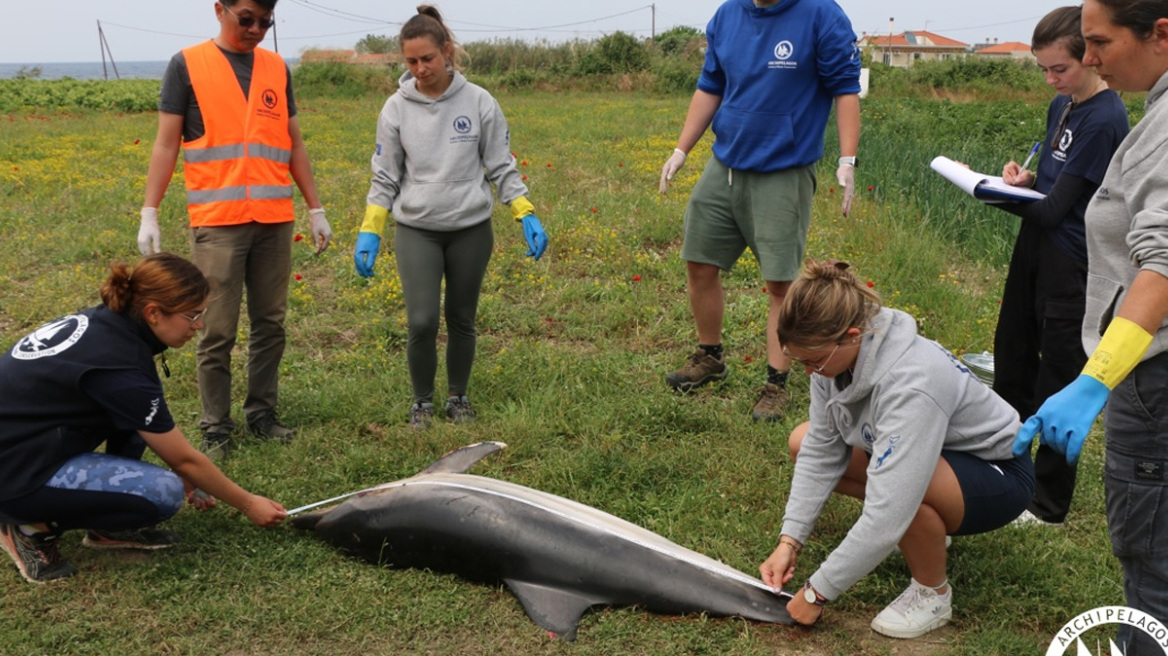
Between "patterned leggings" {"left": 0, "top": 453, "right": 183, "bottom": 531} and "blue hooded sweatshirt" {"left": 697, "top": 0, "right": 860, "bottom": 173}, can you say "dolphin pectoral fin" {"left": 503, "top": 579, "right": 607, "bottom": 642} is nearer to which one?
"patterned leggings" {"left": 0, "top": 453, "right": 183, "bottom": 531}

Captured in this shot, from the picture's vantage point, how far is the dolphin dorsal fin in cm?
372

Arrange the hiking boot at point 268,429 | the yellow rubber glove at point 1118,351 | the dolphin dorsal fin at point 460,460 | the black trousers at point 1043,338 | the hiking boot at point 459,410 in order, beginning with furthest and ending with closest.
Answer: the hiking boot at point 459,410 → the hiking boot at point 268,429 → the dolphin dorsal fin at point 460,460 → the black trousers at point 1043,338 → the yellow rubber glove at point 1118,351

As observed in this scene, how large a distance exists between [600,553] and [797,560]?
2.59 ft

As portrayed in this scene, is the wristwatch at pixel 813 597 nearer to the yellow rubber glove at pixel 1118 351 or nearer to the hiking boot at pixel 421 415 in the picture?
the yellow rubber glove at pixel 1118 351

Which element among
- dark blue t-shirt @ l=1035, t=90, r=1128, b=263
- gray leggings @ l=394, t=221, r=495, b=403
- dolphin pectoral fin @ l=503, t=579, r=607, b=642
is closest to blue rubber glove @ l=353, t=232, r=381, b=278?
gray leggings @ l=394, t=221, r=495, b=403

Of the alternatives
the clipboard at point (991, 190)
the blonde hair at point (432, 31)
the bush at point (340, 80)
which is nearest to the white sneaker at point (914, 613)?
the clipboard at point (991, 190)

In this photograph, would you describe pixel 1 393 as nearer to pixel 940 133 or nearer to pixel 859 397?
pixel 859 397

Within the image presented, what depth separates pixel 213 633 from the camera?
3.07 metres

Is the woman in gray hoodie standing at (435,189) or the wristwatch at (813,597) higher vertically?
the woman in gray hoodie standing at (435,189)

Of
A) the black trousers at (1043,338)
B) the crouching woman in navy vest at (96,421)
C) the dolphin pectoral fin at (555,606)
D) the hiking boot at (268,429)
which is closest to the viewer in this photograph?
the dolphin pectoral fin at (555,606)

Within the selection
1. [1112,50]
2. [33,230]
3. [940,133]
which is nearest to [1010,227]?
[1112,50]

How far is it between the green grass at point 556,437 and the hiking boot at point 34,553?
0.06m

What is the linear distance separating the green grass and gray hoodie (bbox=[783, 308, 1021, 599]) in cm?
41

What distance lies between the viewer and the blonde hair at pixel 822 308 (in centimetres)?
268
